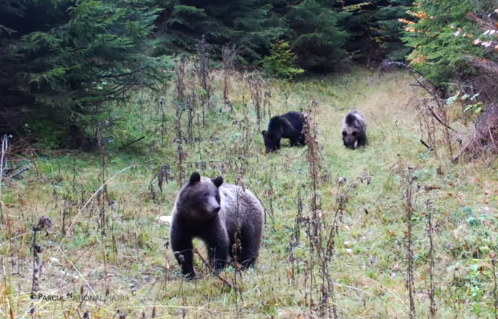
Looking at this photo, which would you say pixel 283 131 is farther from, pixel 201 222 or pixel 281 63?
pixel 281 63

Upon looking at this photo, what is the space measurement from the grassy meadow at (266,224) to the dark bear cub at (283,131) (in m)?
0.37

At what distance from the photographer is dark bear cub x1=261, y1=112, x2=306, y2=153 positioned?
13078 millimetres

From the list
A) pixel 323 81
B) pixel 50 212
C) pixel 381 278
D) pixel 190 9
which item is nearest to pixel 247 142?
pixel 50 212

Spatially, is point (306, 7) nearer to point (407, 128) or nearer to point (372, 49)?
point (372, 49)

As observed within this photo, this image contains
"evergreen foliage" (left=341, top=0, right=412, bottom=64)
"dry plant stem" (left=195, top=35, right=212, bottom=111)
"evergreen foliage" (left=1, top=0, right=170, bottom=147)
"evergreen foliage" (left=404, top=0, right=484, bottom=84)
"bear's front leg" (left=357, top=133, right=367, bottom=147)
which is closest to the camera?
"evergreen foliage" (left=1, top=0, right=170, bottom=147)

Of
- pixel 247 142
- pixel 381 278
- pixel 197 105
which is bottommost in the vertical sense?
pixel 381 278

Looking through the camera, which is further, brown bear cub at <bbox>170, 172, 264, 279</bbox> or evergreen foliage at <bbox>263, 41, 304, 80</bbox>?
evergreen foliage at <bbox>263, 41, 304, 80</bbox>

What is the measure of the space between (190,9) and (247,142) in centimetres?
844

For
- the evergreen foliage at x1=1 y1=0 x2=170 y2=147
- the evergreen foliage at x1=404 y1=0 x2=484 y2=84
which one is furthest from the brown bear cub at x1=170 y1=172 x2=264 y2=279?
the evergreen foliage at x1=404 y1=0 x2=484 y2=84

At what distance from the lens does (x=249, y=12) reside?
2039cm

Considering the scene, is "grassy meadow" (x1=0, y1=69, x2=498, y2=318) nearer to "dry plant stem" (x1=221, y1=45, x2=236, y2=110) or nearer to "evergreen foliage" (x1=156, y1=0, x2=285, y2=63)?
"dry plant stem" (x1=221, y1=45, x2=236, y2=110)

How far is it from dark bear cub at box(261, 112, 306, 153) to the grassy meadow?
0.37 metres

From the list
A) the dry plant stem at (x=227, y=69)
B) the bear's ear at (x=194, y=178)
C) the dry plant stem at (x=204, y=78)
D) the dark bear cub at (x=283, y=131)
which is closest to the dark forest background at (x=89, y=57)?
the dry plant stem at (x=204, y=78)

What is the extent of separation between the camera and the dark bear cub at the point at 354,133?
42.6 feet
